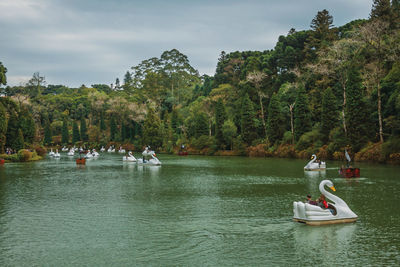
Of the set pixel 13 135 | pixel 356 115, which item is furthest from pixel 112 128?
pixel 356 115

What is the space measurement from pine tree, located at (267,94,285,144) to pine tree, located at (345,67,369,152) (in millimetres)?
14906

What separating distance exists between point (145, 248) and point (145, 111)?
76.6 m

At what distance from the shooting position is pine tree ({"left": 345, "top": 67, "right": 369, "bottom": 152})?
4138cm

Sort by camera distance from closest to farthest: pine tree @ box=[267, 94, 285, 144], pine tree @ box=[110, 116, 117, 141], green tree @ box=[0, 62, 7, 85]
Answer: green tree @ box=[0, 62, 7, 85]
pine tree @ box=[267, 94, 285, 144]
pine tree @ box=[110, 116, 117, 141]

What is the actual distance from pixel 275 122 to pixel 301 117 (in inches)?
197

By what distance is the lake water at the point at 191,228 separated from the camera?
10.6 meters

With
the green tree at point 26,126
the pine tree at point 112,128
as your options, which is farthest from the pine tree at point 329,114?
the pine tree at point 112,128

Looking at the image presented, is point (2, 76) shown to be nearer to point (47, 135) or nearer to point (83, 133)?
point (47, 135)

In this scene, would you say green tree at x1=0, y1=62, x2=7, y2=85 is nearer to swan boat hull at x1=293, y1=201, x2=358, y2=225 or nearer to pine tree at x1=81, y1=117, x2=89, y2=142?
swan boat hull at x1=293, y1=201, x2=358, y2=225

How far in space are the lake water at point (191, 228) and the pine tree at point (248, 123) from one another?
35.6 m

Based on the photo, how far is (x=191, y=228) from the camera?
1352cm

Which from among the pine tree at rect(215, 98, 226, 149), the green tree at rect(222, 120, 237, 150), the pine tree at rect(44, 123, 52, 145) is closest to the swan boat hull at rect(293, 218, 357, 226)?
the green tree at rect(222, 120, 237, 150)

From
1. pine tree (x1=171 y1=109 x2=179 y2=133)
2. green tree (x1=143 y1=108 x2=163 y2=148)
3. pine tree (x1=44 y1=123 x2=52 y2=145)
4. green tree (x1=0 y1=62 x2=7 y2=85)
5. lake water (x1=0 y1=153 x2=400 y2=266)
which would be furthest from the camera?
pine tree (x1=44 y1=123 x2=52 y2=145)

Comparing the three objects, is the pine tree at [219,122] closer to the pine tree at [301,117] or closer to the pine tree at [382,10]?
the pine tree at [301,117]
